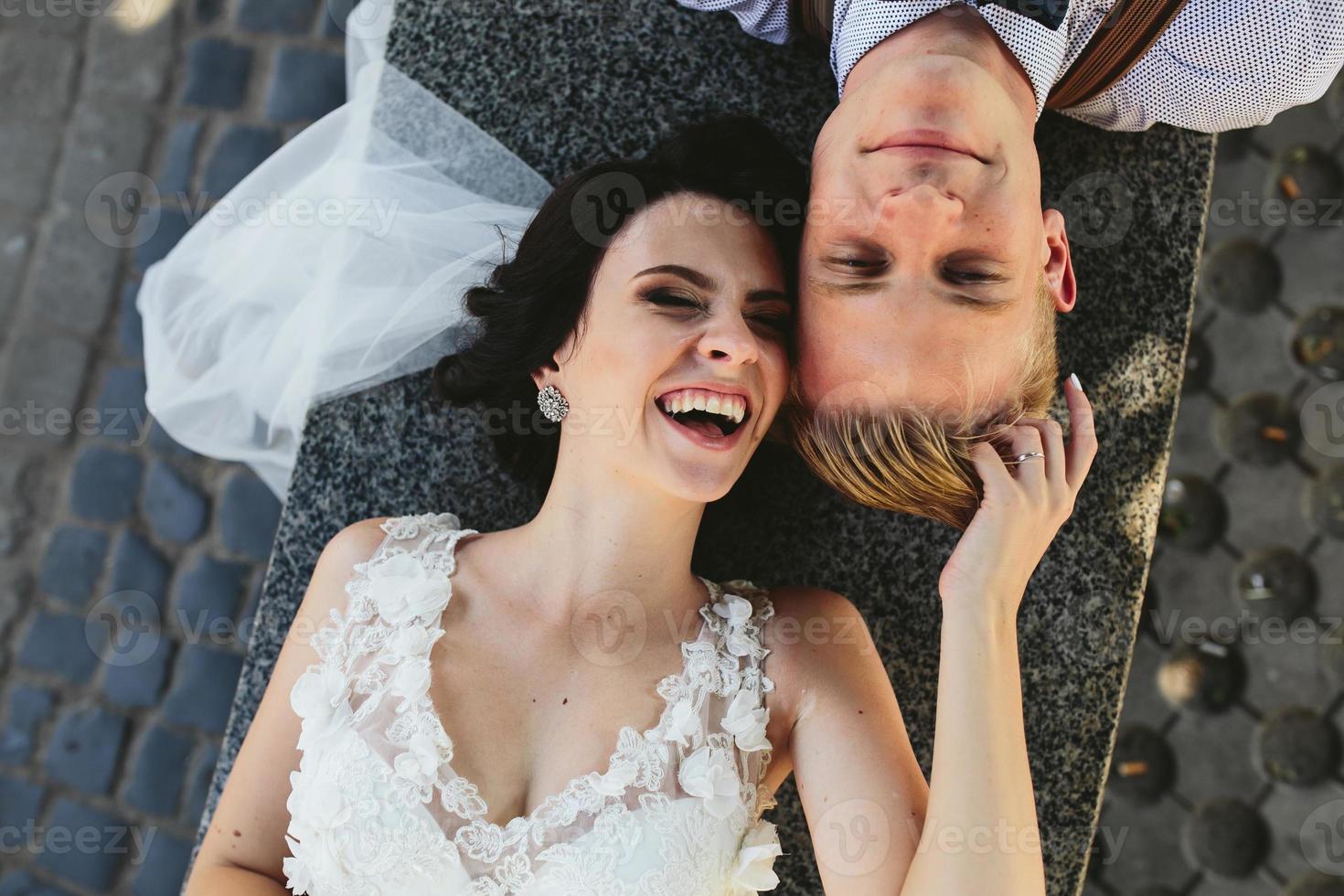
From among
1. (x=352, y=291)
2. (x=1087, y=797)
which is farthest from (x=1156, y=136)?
(x=352, y=291)

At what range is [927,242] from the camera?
2068mm

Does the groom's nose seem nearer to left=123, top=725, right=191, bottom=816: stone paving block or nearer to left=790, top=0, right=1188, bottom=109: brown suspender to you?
left=790, top=0, right=1188, bottom=109: brown suspender

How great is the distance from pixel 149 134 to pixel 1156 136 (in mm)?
3164

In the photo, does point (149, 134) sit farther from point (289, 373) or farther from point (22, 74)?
point (289, 373)

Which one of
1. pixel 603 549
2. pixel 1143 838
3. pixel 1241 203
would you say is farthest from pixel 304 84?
pixel 1143 838

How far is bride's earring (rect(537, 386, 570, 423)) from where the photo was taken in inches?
97.0

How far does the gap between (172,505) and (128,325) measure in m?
0.63

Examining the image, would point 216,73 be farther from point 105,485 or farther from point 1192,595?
point 1192,595

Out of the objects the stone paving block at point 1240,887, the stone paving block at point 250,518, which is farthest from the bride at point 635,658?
the stone paving block at point 1240,887

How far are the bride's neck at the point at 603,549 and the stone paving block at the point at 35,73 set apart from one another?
2533mm

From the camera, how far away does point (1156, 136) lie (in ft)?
9.16

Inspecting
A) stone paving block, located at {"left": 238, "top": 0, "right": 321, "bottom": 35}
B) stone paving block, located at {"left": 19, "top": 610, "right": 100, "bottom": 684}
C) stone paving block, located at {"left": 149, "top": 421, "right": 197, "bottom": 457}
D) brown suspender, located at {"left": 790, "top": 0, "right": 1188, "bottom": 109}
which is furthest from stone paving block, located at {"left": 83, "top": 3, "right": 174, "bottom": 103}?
brown suspender, located at {"left": 790, "top": 0, "right": 1188, "bottom": 109}

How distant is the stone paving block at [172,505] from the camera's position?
142 inches

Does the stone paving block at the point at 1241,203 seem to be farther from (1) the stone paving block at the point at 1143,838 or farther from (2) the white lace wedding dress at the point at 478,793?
(2) the white lace wedding dress at the point at 478,793
